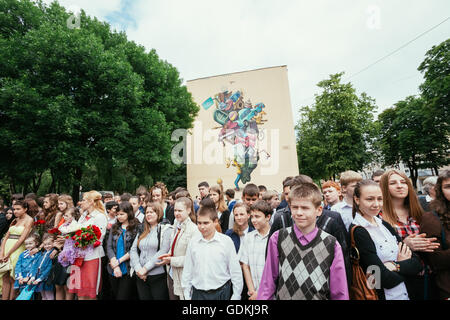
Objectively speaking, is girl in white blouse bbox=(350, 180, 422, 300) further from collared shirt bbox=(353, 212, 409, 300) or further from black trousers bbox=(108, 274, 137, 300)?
black trousers bbox=(108, 274, 137, 300)

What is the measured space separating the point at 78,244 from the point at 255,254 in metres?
2.97

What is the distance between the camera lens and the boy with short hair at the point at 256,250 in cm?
289

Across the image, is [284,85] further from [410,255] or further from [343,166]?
[410,255]

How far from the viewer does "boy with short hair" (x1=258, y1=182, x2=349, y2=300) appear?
6.23 ft

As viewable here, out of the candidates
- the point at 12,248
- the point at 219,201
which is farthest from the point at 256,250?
the point at 12,248

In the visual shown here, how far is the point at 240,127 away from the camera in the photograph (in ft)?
78.0

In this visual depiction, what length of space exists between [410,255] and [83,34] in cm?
1441

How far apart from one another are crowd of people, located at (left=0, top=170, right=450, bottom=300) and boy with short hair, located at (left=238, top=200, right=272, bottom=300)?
13mm

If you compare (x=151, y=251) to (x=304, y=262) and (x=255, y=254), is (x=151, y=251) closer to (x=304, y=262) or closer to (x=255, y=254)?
(x=255, y=254)

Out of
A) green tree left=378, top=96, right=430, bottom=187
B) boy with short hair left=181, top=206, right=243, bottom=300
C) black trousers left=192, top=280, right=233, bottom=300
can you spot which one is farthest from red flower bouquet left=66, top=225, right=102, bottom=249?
green tree left=378, top=96, right=430, bottom=187

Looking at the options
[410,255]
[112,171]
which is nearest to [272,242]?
[410,255]

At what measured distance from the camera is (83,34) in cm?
1137

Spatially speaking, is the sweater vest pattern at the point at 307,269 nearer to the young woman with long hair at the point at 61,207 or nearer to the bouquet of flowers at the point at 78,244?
the bouquet of flowers at the point at 78,244

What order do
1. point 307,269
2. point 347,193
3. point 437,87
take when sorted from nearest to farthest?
point 307,269 < point 347,193 < point 437,87
